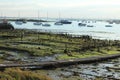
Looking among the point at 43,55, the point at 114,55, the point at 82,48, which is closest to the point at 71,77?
the point at 43,55

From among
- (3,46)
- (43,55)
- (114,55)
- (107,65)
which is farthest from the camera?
(3,46)

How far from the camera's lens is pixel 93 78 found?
105ft

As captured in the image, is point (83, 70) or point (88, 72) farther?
point (83, 70)

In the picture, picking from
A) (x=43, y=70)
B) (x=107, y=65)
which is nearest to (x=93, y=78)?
(x=43, y=70)

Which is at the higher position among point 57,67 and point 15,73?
point 15,73

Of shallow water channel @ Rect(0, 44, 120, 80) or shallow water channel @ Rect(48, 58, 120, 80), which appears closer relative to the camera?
shallow water channel @ Rect(48, 58, 120, 80)

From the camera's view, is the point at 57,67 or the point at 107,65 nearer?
the point at 57,67

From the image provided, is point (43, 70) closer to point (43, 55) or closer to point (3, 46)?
point (43, 55)

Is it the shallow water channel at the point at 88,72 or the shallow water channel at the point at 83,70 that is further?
the shallow water channel at the point at 83,70

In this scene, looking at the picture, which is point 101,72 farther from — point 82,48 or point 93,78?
point 82,48

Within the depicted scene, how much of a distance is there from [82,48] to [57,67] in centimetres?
1666

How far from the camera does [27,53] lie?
4591 centimetres

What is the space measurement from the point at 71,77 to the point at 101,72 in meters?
5.04

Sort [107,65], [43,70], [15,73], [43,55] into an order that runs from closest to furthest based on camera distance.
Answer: [15,73] < [43,70] < [107,65] < [43,55]
